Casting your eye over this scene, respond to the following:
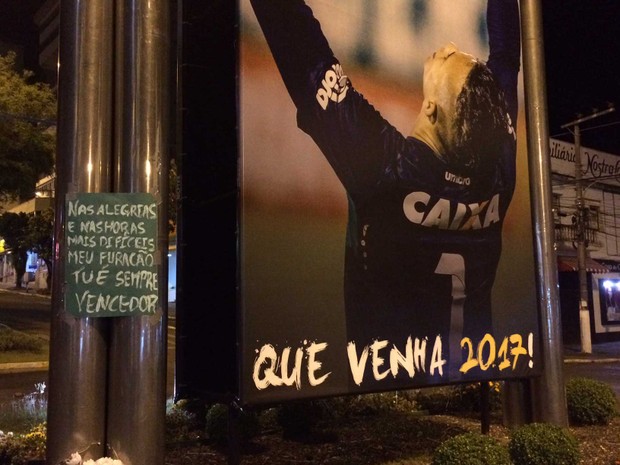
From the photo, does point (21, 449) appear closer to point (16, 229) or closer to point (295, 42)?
point (295, 42)

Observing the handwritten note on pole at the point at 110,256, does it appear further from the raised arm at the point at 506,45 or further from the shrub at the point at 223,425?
the raised arm at the point at 506,45

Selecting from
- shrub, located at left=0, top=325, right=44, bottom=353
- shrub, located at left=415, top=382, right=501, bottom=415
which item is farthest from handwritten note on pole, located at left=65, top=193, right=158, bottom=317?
shrub, located at left=0, top=325, right=44, bottom=353

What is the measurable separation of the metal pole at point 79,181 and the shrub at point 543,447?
146 inches

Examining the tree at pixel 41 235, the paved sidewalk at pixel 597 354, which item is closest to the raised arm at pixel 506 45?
the paved sidewalk at pixel 597 354

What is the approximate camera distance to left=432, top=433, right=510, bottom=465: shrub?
498 cm

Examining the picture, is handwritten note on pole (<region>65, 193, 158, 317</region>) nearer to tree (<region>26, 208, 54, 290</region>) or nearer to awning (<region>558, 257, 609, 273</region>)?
awning (<region>558, 257, 609, 273</region>)

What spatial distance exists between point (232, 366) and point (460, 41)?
13.4 ft

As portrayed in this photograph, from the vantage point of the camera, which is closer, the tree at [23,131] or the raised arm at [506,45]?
the raised arm at [506,45]

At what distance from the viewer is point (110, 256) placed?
12.6 ft

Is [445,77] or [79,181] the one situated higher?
[445,77]

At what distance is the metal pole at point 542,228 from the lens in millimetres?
6988

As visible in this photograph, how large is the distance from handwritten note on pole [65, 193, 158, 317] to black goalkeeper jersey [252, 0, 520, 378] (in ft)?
5.35

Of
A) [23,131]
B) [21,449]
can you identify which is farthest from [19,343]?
[21,449]

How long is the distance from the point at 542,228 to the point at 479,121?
1.50 m
